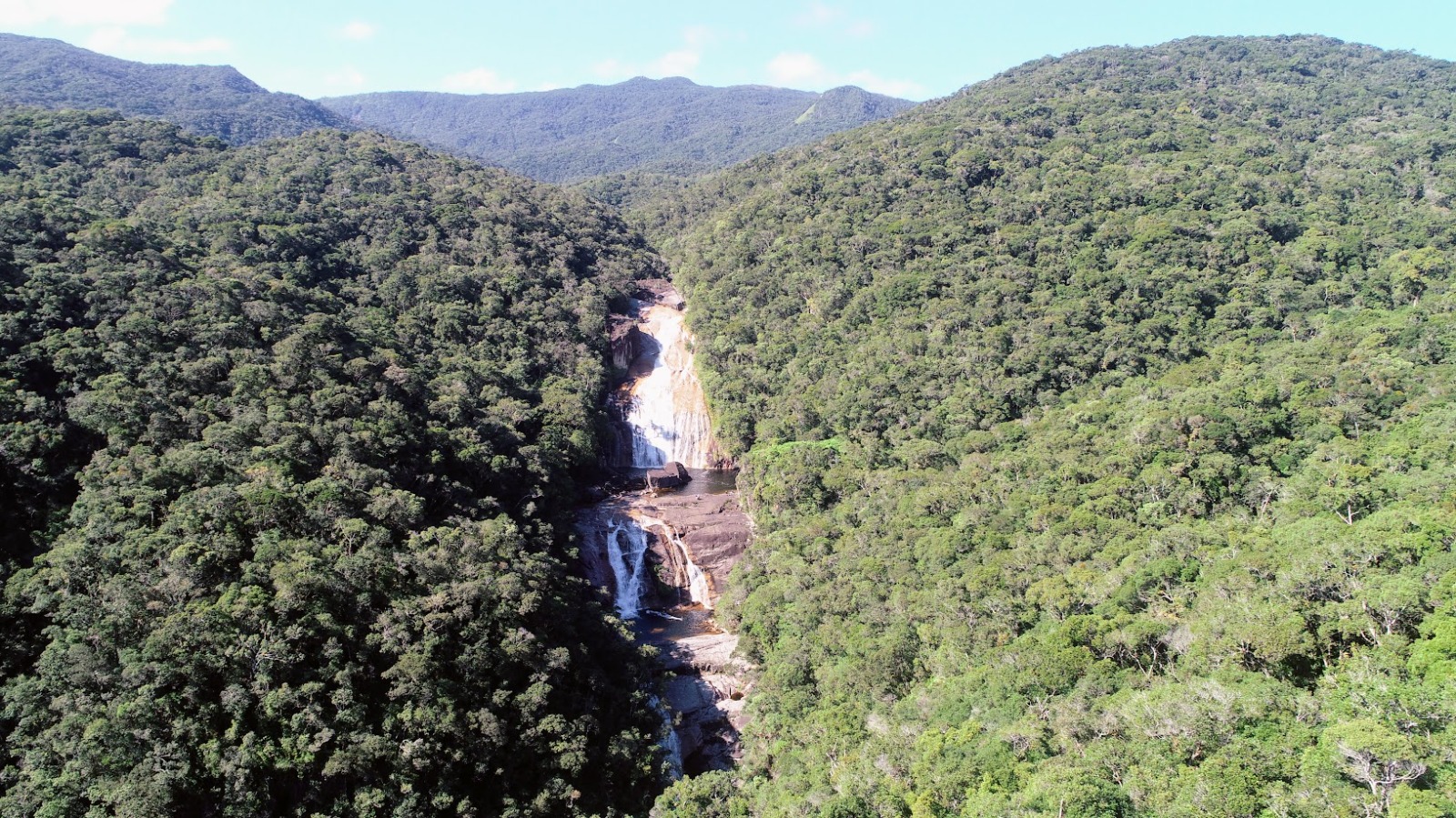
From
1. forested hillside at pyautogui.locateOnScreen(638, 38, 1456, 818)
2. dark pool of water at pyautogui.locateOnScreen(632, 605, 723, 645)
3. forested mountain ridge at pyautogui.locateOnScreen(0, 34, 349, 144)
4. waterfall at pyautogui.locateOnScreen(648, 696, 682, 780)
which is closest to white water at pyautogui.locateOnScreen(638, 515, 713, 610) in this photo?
dark pool of water at pyautogui.locateOnScreen(632, 605, 723, 645)

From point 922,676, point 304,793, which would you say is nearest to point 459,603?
point 304,793

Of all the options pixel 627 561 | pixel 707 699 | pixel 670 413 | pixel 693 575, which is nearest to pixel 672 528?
pixel 693 575

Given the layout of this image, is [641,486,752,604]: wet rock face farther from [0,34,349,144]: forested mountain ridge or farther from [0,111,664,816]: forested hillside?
[0,34,349,144]: forested mountain ridge

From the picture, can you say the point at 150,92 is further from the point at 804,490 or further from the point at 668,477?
the point at 804,490

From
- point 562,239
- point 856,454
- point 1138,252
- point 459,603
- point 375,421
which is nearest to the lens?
point 459,603

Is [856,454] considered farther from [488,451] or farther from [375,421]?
[375,421]

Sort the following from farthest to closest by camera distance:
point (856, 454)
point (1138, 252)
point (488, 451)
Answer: point (1138, 252), point (856, 454), point (488, 451)
